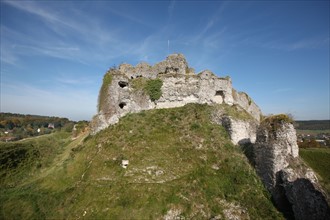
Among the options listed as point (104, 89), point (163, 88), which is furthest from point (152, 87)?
point (104, 89)

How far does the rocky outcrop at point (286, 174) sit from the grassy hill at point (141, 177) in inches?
38.3

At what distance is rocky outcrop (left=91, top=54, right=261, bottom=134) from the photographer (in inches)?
935

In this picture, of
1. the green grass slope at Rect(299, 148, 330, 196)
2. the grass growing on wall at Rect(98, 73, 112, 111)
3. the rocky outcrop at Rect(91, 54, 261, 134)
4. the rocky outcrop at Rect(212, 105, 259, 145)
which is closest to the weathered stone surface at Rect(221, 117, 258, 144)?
the rocky outcrop at Rect(212, 105, 259, 145)

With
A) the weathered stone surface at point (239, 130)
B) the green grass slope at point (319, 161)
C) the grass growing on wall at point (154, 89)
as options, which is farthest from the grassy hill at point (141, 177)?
the green grass slope at point (319, 161)

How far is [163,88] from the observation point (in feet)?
82.2

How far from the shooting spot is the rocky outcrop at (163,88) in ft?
77.9

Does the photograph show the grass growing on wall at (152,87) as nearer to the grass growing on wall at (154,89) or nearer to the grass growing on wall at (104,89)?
the grass growing on wall at (154,89)

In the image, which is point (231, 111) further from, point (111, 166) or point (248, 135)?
point (111, 166)

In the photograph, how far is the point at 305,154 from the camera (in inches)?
919

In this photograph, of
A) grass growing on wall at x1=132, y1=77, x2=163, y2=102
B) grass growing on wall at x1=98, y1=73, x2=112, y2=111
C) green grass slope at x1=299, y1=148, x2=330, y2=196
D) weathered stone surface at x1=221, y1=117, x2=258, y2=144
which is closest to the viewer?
weathered stone surface at x1=221, y1=117, x2=258, y2=144

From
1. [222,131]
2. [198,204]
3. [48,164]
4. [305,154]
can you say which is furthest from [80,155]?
[305,154]

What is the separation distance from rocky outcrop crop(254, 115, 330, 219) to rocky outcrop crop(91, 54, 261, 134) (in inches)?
349

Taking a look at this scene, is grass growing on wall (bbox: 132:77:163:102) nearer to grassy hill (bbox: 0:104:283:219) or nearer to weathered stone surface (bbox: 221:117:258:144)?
grassy hill (bbox: 0:104:283:219)

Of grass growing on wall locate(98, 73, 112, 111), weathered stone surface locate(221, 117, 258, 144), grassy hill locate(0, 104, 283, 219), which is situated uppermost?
grass growing on wall locate(98, 73, 112, 111)
